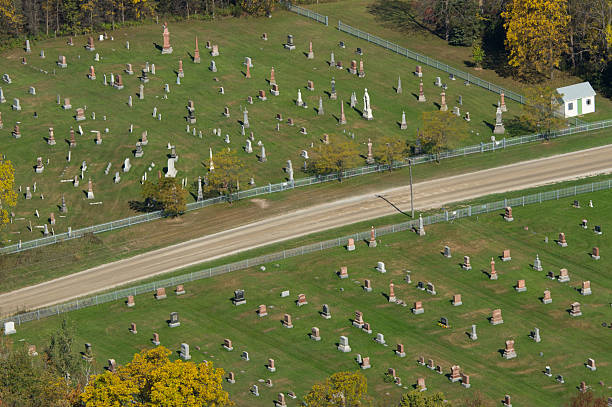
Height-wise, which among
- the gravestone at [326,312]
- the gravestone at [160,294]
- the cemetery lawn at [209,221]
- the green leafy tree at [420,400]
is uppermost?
the green leafy tree at [420,400]

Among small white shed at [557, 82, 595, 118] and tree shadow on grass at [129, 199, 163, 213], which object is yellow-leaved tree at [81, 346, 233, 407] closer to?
tree shadow on grass at [129, 199, 163, 213]

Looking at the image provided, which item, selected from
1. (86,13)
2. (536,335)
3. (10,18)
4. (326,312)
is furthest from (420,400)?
(86,13)

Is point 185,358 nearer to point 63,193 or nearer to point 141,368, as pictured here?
point 141,368

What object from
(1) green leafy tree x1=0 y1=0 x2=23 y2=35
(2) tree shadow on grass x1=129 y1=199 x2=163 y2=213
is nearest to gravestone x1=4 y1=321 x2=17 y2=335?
(2) tree shadow on grass x1=129 y1=199 x2=163 y2=213

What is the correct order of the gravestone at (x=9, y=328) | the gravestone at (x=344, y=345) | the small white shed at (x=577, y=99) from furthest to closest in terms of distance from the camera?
the small white shed at (x=577, y=99), the gravestone at (x=9, y=328), the gravestone at (x=344, y=345)

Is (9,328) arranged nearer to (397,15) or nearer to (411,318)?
(411,318)

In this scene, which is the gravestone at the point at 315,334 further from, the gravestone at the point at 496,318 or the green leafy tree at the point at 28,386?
the green leafy tree at the point at 28,386

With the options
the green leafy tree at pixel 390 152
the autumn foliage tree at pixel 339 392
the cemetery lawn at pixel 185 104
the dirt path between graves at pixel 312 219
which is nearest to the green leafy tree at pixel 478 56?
the cemetery lawn at pixel 185 104
